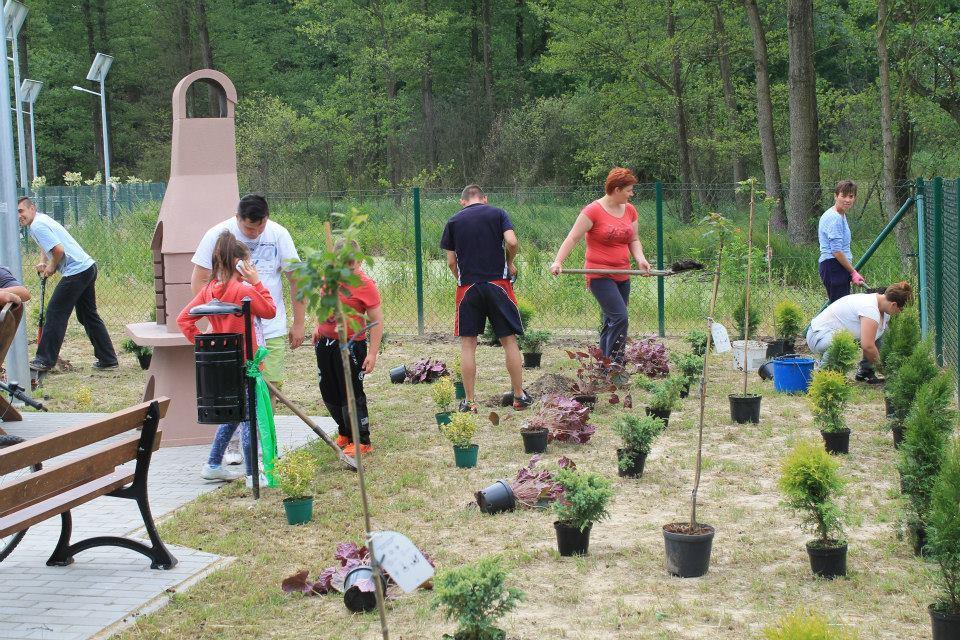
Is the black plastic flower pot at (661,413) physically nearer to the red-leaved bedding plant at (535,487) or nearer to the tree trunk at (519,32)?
the red-leaved bedding plant at (535,487)

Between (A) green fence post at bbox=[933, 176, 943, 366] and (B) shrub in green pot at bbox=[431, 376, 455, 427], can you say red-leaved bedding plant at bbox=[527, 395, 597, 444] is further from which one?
(A) green fence post at bbox=[933, 176, 943, 366]

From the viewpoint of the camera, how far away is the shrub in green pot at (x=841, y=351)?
8.04 m

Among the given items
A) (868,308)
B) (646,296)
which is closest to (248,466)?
Answer: (868,308)

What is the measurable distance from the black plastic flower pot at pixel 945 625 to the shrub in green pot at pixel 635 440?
2.59 metres

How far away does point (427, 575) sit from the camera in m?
3.30

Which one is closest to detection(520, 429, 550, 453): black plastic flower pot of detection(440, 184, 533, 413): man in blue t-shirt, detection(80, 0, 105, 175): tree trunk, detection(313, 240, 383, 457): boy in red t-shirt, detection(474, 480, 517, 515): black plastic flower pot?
detection(440, 184, 533, 413): man in blue t-shirt

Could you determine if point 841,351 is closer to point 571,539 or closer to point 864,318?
point 864,318

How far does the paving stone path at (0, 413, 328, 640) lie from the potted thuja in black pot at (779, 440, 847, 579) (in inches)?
109

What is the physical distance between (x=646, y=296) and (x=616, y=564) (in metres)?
8.73

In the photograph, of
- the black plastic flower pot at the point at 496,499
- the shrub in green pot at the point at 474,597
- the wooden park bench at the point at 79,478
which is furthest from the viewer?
Answer: the black plastic flower pot at the point at 496,499

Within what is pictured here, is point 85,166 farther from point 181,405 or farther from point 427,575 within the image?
point 427,575

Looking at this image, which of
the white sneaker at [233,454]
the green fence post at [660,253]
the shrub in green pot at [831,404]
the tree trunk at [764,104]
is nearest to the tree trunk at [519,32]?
the tree trunk at [764,104]

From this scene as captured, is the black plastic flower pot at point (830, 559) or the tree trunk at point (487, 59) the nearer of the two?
the black plastic flower pot at point (830, 559)

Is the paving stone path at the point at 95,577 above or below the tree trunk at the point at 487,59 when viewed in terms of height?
below
